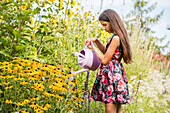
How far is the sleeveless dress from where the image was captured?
2.14 metres

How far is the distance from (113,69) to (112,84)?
151 millimetres

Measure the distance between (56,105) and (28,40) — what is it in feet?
4.39

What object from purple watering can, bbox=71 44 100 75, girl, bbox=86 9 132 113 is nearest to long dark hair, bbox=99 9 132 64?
girl, bbox=86 9 132 113

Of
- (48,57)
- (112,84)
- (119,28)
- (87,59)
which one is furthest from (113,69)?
(48,57)

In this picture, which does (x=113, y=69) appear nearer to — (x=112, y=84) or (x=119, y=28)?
(x=112, y=84)

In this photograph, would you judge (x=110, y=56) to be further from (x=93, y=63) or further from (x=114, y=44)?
(x=93, y=63)

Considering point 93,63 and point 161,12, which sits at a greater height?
point 161,12

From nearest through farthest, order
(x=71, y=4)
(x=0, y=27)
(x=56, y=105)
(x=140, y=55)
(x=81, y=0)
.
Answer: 1. (x=56, y=105)
2. (x=0, y=27)
3. (x=71, y=4)
4. (x=81, y=0)
5. (x=140, y=55)

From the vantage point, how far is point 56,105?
2.11 metres

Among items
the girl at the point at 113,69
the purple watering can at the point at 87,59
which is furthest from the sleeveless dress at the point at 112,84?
the purple watering can at the point at 87,59

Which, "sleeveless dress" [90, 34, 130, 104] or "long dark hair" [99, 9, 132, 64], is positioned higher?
"long dark hair" [99, 9, 132, 64]

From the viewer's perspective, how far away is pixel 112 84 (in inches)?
85.0

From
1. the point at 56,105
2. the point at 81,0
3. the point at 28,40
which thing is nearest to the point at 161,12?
the point at 81,0

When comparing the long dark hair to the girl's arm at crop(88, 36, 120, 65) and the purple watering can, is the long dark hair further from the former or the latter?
the purple watering can
